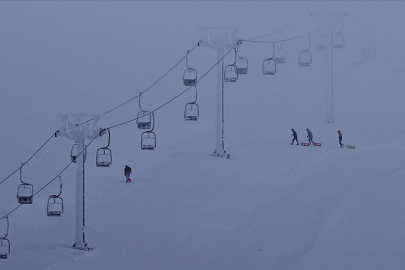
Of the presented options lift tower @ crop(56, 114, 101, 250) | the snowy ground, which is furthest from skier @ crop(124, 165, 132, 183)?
lift tower @ crop(56, 114, 101, 250)

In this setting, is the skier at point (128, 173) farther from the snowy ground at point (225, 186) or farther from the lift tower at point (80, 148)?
the lift tower at point (80, 148)

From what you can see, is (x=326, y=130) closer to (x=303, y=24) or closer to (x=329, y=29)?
(x=329, y=29)

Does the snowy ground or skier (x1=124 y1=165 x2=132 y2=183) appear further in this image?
skier (x1=124 y1=165 x2=132 y2=183)

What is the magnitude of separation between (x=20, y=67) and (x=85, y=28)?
12596 millimetres

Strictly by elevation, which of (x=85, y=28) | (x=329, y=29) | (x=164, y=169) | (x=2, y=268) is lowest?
(x=2, y=268)

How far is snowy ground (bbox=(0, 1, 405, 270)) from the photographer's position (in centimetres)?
1448

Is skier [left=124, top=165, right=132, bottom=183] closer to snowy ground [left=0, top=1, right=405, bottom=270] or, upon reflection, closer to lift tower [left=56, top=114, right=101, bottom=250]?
snowy ground [left=0, top=1, right=405, bottom=270]

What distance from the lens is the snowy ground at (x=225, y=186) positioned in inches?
570

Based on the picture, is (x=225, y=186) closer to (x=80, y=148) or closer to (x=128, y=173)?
(x=128, y=173)

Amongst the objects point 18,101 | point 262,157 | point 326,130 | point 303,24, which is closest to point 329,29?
point 326,130

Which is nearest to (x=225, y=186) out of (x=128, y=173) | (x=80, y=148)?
(x=128, y=173)

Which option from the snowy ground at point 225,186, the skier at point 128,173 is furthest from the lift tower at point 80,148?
the skier at point 128,173

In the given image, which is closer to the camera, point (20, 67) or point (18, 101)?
point (18, 101)

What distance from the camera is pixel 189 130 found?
32.5 m
